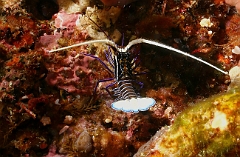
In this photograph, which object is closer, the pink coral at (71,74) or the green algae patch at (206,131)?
the green algae patch at (206,131)

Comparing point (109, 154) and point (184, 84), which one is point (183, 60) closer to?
point (184, 84)

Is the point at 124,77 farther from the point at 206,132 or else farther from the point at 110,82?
the point at 206,132

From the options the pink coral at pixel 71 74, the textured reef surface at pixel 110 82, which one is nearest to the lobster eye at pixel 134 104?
the textured reef surface at pixel 110 82

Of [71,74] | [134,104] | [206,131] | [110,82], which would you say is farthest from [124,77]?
[206,131]

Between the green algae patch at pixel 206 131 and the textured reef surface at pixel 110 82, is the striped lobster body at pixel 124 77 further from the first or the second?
the green algae patch at pixel 206 131

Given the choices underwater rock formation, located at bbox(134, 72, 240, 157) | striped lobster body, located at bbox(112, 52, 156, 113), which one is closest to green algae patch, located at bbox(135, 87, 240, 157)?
underwater rock formation, located at bbox(134, 72, 240, 157)

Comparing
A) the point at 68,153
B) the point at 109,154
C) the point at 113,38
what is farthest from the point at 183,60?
the point at 68,153

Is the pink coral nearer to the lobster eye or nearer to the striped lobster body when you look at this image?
A: the striped lobster body
